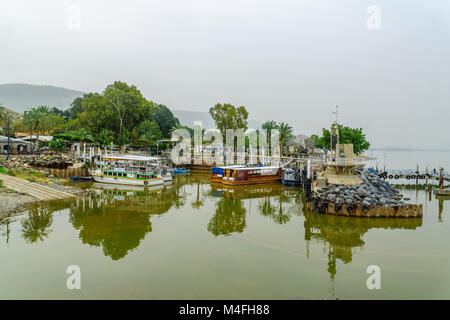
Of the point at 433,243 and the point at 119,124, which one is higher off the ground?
the point at 119,124

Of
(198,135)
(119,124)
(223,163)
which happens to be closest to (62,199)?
(223,163)

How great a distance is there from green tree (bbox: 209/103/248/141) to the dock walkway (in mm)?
47805

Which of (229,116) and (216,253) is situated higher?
(229,116)

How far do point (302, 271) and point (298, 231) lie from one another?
6.98 m

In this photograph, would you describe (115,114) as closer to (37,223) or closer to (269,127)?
(269,127)

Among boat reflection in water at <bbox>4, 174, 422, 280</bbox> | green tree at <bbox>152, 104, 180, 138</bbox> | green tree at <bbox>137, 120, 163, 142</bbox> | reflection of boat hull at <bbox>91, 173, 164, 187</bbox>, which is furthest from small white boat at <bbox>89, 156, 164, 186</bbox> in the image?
green tree at <bbox>152, 104, 180, 138</bbox>

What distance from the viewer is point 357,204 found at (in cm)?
2425

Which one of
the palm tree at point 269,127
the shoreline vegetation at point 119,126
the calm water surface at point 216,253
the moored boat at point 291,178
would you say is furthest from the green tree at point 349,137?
the calm water surface at point 216,253

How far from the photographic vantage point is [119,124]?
71625mm

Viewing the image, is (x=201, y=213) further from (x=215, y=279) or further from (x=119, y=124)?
(x=119, y=124)

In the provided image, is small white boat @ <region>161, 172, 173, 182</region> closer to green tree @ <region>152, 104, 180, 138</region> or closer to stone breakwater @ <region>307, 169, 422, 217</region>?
stone breakwater @ <region>307, 169, 422, 217</region>

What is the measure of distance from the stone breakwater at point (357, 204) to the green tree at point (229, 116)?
47.5 m

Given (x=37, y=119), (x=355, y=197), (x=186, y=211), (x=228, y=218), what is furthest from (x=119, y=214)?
(x=37, y=119)

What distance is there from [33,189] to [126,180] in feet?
41.3
